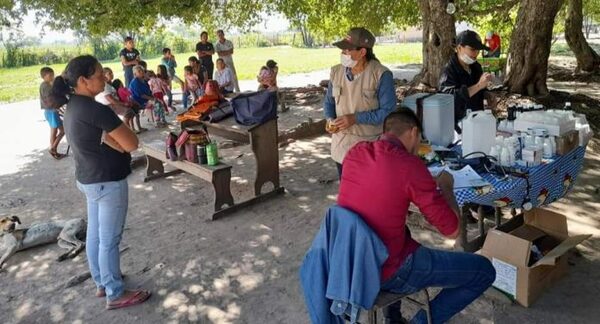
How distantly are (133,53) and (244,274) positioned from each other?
9261mm

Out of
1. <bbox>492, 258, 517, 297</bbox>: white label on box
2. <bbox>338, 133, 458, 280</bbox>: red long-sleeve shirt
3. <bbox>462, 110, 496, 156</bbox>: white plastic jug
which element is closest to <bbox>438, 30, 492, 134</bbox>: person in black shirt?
<bbox>462, 110, 496, 156</bbox>: white plastic jug

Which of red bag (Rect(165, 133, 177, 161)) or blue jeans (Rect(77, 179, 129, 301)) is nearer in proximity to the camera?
blue jeans (Rect(77, 179, 129, 301))

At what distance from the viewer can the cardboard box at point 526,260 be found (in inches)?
123

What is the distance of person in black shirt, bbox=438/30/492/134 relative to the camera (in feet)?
13.3

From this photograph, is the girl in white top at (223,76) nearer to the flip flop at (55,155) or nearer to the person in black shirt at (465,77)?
the flip flop at (55,155)

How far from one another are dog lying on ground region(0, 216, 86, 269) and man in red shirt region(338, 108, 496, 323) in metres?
3.36

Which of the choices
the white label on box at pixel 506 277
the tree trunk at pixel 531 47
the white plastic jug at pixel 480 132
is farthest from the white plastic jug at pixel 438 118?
the tree trunk at pixel 531 47

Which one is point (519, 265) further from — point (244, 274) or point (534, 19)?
point (534, 19)

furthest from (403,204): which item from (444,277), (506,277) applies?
(506,277)

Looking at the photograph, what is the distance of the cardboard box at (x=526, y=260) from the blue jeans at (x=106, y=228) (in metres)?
2.50

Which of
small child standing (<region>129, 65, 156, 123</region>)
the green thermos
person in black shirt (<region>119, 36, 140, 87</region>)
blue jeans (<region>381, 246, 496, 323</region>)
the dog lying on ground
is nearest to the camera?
blue jeans (<region>381, 246, 496, 323</region>)

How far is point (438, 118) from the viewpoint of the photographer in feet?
11.9

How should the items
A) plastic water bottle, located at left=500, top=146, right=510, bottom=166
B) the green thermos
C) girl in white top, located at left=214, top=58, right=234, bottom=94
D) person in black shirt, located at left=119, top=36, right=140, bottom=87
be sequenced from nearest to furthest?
plastic water bottle, located at left=500, top=146, right=510, bottom=166 < the green thermos < girl in white top, located at left=214, top=58, right=234, bottom=94 < person in black shirt, located at left=119, top=36, right=140, bottom=87

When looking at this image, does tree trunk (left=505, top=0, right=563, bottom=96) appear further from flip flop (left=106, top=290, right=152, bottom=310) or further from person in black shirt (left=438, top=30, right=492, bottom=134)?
flip flop (left=106, top=290, right=152, bottom=310)
